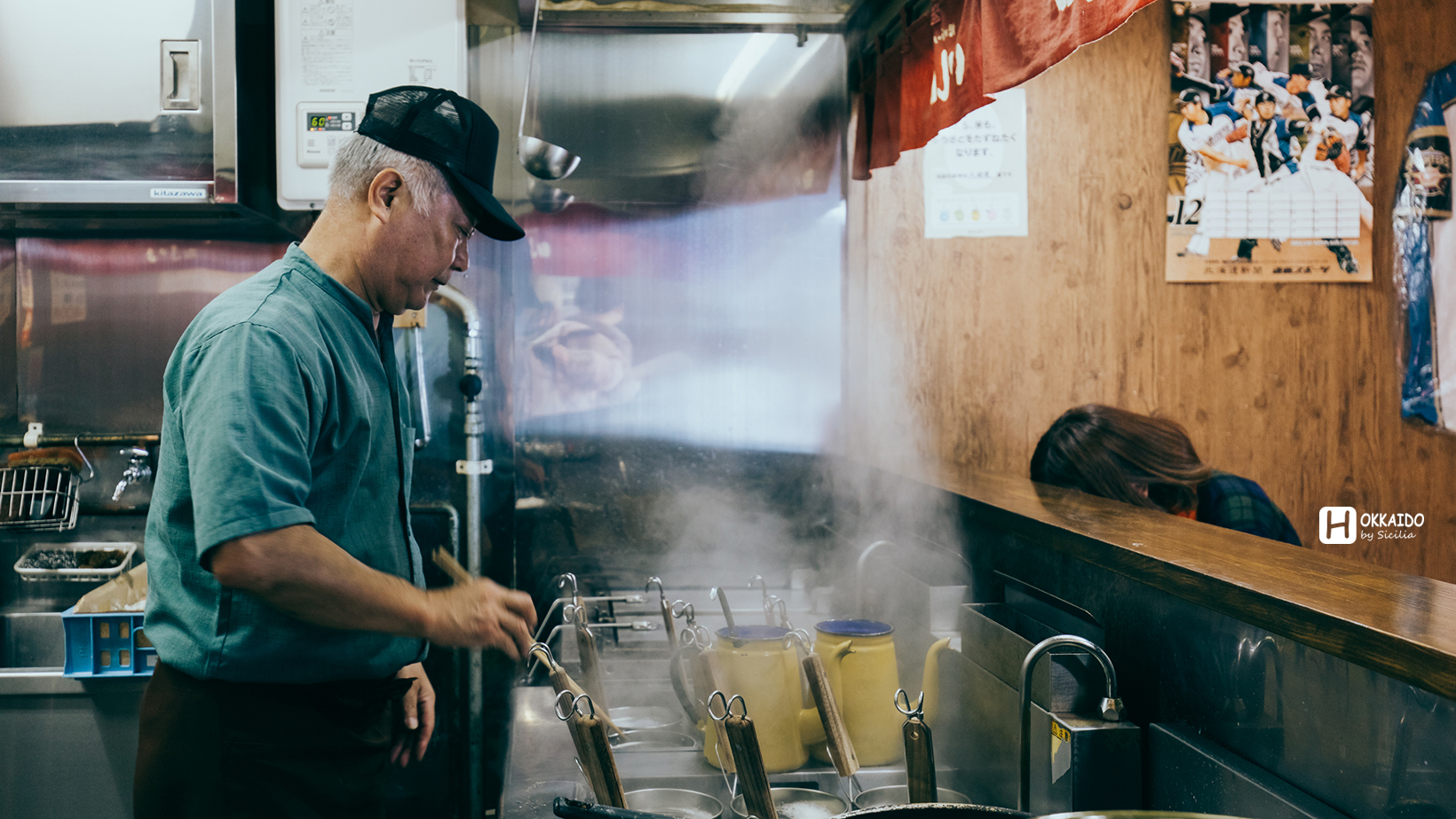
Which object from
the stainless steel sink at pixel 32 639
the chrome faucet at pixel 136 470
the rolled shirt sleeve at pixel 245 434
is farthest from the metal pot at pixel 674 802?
the stainless steel sink at pixel 32 639

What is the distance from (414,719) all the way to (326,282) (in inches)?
34.2

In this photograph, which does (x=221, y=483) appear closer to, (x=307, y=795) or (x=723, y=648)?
(x=307, y=795)

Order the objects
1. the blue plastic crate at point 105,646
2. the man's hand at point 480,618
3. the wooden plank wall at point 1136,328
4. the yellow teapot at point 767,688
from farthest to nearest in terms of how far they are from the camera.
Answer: the wooden plank wall at point 1136,328
the blue plastic crate at point 105,646
the yellow teapot at point 767,688
the man's hand at point 480,618

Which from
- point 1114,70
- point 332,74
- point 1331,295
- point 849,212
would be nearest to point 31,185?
point 332,74

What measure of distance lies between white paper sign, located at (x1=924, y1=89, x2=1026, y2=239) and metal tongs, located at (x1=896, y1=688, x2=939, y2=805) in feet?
7.75

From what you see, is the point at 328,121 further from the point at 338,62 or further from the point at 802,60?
the point at 802,60

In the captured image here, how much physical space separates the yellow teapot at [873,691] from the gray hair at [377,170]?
3.49ft

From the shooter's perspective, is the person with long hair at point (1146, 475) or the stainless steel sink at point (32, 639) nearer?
the person with long hair at point (1146, 475)

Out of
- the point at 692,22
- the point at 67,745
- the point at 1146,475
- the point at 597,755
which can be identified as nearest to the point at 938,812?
the point at 597,755

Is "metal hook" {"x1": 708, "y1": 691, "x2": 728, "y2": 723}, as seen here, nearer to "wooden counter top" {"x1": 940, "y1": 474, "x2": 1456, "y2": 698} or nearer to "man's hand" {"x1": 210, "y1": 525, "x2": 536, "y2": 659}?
"man's hand" {"x1": 210, "y1": 525, "x2": 536, "y2": 659}

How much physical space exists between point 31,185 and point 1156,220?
3.61 metres

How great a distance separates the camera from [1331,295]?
3404mm

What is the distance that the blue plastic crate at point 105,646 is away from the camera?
2482 millimetres

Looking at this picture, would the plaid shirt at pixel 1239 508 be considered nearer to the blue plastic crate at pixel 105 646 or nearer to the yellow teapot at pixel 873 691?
the yellow teapot at pixel 873 691
